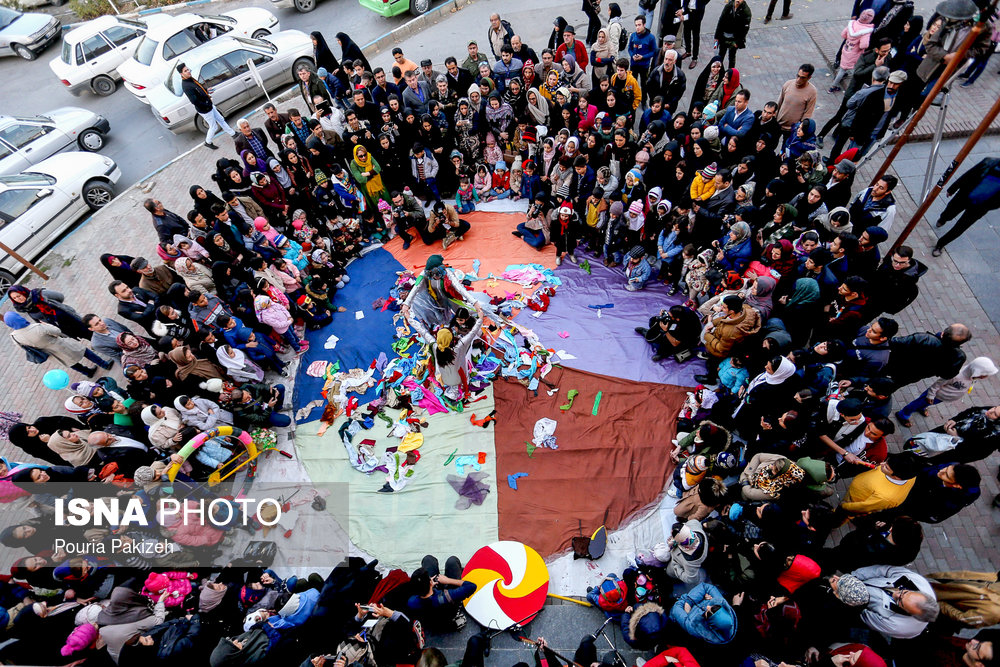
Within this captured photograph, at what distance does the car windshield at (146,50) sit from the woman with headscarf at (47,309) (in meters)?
8.30

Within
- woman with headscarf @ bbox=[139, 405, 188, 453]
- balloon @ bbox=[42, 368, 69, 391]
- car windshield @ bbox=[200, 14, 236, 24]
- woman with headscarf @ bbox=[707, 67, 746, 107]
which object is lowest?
woman with headscarf @ bbox=[139, 405, 188, 453]

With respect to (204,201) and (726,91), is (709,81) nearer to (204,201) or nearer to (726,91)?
(726,91)

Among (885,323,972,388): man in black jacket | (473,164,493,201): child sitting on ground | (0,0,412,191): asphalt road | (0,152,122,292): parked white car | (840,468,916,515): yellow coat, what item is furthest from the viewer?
(0,0,412,191): asphalt road

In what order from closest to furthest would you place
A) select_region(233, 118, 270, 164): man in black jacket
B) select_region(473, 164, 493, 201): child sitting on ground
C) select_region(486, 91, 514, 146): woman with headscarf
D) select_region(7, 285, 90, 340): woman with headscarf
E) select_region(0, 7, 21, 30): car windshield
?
select_region(7, 285, 90, 340): woman with headscarf, select_region(233, 118, 270, 164): man in black jacket, select_region(486, 91, 514, 146): woman with headscarf, select_region(473, 164, 493, 201): child sitting on ground, select_region(0, 7, 21, 30): car windshield

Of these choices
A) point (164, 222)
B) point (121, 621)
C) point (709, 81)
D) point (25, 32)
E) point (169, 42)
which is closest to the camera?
point (121, 621)

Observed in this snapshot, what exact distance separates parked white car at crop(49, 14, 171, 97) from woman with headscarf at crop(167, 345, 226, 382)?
1289 cm

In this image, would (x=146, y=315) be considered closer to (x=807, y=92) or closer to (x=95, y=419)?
(x=95, y=419)

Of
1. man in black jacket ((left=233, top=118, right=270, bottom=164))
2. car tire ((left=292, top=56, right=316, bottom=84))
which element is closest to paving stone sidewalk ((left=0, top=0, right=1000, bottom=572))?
car tire ((left=292, top=56, right=316, bottom=84))

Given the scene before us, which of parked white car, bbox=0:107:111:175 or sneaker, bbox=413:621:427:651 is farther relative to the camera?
parked white car, bbox=0:107:111:175

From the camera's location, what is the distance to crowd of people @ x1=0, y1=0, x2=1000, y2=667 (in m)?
5.39

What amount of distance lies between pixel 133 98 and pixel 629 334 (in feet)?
54.8

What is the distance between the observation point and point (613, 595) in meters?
6.11

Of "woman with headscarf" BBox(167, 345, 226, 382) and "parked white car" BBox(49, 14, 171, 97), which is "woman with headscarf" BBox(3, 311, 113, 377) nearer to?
"woman with headscarf" BBox(167, 345, 226, 382)

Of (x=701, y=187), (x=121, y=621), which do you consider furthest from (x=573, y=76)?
(x=121, y=621)
